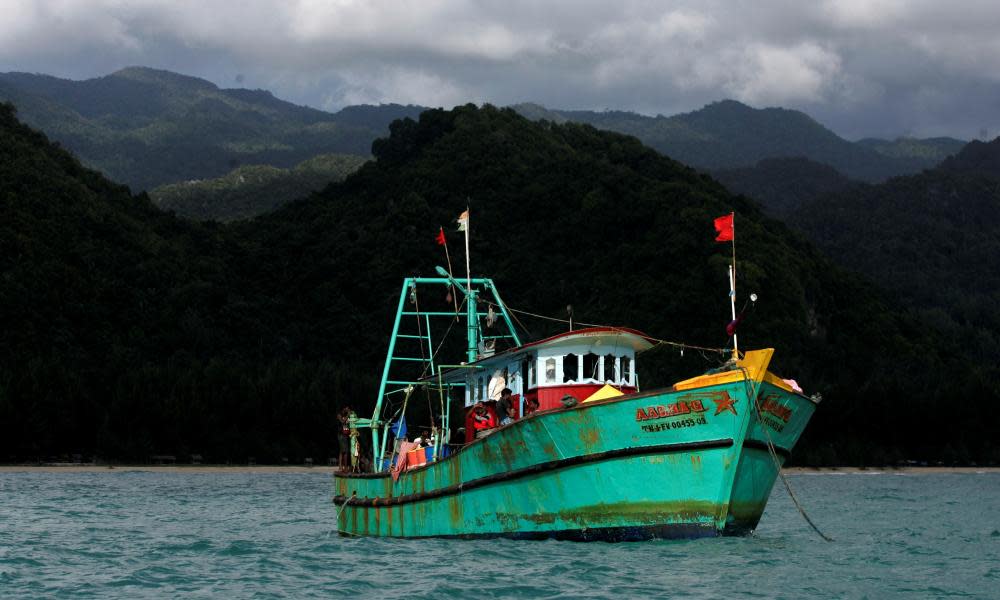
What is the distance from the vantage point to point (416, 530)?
34500mm

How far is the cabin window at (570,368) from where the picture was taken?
3297 cm

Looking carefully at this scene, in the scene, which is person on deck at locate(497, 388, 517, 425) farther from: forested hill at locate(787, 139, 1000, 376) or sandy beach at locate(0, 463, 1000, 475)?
forested hill at locate(787, 139, 1000, 376)

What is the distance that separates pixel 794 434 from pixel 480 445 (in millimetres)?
7182

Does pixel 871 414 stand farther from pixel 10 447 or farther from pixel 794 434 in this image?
pixel 794 434

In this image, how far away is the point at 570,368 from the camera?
33062 millimetres

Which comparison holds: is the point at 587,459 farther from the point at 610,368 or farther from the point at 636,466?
the point at 610,368

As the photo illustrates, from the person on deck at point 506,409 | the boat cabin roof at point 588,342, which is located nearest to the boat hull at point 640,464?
the person on deck at point 506,409

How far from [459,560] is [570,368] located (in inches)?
226

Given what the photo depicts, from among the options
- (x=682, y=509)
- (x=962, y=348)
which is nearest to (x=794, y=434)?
(x=682, y=509)

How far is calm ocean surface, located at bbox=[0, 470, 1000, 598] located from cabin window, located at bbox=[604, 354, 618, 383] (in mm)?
4787

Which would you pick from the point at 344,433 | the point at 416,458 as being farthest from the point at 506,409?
the point at 344,433

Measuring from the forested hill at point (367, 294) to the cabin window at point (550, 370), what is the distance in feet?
194

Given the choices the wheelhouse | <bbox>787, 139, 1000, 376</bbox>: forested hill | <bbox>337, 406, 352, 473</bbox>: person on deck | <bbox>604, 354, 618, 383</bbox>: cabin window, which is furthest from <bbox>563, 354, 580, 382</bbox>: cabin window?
<bbox>787, 139, 1000, 376</bbox>: forested hill

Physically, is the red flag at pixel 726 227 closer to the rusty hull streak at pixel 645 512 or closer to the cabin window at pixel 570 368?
the cabin window at pixel 570 368
